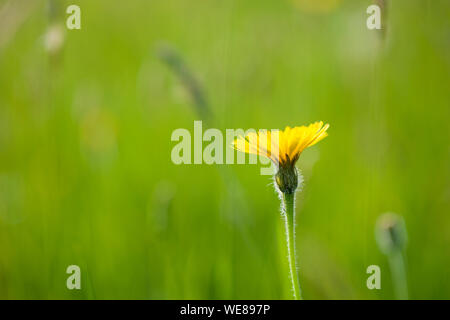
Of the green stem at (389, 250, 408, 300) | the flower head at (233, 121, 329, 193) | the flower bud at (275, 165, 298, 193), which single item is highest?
the flower head at (233, 121, 329, 193)

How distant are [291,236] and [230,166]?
3.34 feet

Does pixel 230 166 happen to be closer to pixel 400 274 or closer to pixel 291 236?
pixel 400 274

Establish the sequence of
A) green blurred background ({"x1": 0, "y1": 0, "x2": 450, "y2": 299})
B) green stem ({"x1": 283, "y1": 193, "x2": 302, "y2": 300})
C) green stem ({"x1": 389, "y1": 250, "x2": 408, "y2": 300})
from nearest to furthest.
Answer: green stem ({"x1": 283, "y1": 193, "x2": 302, "y2": 300})
green stem ({"x1": 389, "y1": 250, "x2": 408, "y2": 300})
green blurred background ({"x1": 0, "y1": 0, "x2": 450, "y2": 299})

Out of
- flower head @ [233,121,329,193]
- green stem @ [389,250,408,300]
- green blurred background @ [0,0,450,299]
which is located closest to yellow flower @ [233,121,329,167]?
flower head @ [233,121,329,193]

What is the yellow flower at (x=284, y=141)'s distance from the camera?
3.86ft

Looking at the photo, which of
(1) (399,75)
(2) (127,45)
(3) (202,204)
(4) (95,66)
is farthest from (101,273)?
(2) (127,45)

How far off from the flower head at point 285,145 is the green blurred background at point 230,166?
0.23 m

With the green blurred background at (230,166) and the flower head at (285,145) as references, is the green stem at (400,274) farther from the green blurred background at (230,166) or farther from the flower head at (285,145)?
the flower head at (285,145)

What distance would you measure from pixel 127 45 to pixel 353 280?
114 inches

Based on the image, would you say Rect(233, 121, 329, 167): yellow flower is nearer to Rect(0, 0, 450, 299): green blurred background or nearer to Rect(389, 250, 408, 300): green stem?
Rect(0, 0, 450, 299): green blurred background

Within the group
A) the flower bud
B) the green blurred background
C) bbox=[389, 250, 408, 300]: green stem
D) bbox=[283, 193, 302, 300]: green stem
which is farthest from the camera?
the green blurred background

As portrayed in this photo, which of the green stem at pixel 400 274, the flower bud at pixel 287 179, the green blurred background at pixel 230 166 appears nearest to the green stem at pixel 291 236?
the flower bud at pixel 287 179

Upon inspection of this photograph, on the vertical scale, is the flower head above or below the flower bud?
above

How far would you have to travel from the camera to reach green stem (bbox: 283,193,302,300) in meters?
1.13
